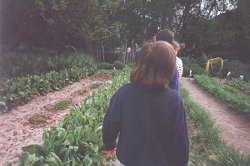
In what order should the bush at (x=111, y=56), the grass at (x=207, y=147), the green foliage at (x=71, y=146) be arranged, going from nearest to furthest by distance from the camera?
the green foliage at (x=71, y=146) < the grass at (x=207, y=147) < the bush at (x=111, y=56)

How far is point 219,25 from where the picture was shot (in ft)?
99.2

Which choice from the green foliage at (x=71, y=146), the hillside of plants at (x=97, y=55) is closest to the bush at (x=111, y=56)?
the hillside of plants at (x=97, y=55)

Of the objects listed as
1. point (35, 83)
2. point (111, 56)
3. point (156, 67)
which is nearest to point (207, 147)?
point (156, 67)

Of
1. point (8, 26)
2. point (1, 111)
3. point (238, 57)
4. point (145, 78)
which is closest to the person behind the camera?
point (145, 78)

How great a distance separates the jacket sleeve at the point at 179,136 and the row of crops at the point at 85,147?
168 centimetres

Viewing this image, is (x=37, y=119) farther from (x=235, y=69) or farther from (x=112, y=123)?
(x=235, y=69)

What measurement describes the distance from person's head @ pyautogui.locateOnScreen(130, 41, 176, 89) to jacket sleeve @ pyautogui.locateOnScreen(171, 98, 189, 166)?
0.20m

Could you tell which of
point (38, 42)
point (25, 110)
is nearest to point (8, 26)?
point (38, 42)

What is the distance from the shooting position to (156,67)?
8.48ft

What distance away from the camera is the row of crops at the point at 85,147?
4.29 metres

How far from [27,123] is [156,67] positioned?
6970 mm

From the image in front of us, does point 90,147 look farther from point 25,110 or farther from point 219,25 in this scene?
point 219,25

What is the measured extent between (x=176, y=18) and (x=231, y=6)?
16.5 feet

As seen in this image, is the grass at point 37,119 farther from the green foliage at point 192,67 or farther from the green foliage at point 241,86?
the green foliage at point 192,67
